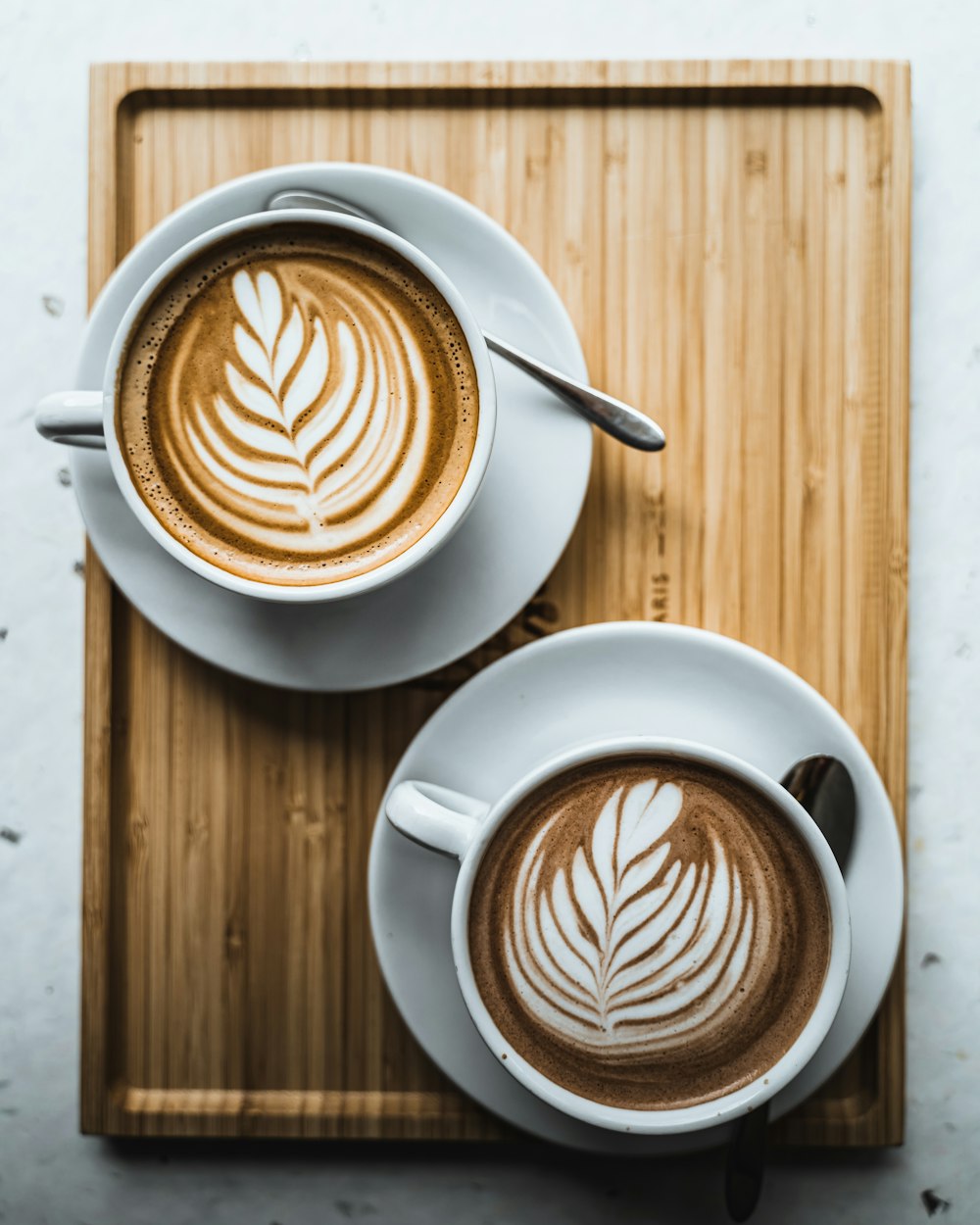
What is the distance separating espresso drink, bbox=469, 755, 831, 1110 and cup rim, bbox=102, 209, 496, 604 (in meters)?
0.21

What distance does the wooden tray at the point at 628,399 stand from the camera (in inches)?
34.4

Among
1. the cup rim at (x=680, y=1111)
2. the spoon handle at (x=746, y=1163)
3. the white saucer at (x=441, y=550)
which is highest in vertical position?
the white saucer at (x=441, y=550)

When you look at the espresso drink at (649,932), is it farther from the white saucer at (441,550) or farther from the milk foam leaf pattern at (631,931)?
the white saucer at (441,550)

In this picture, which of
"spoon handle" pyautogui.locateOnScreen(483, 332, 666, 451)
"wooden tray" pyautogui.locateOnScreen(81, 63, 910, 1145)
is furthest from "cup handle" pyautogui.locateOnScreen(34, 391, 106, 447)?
"spoon handle" pyautogui.locateOnScreen(483, 332, 666, 451)

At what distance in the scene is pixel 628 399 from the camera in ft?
2.90

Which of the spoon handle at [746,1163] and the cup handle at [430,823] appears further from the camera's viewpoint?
the spoon handle at [746,1163]

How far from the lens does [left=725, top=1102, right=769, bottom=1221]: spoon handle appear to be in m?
0.82

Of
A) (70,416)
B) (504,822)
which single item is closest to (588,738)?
(504,822)

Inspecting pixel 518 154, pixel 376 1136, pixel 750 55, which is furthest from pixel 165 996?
pixel 750 55

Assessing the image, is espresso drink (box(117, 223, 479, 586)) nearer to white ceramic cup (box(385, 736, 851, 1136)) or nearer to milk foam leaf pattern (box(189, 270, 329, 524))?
milk foam leaf pattern (box(189, 270, 329, 524))

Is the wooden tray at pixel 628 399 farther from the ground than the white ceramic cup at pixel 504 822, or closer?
farther from the ground

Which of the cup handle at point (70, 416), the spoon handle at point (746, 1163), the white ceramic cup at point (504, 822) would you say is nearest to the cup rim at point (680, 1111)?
the white ceramic cup at point (504, 822)

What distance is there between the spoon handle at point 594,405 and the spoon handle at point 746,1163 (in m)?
0.58

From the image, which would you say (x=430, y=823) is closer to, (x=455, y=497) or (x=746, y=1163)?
(x=455, y=497)
